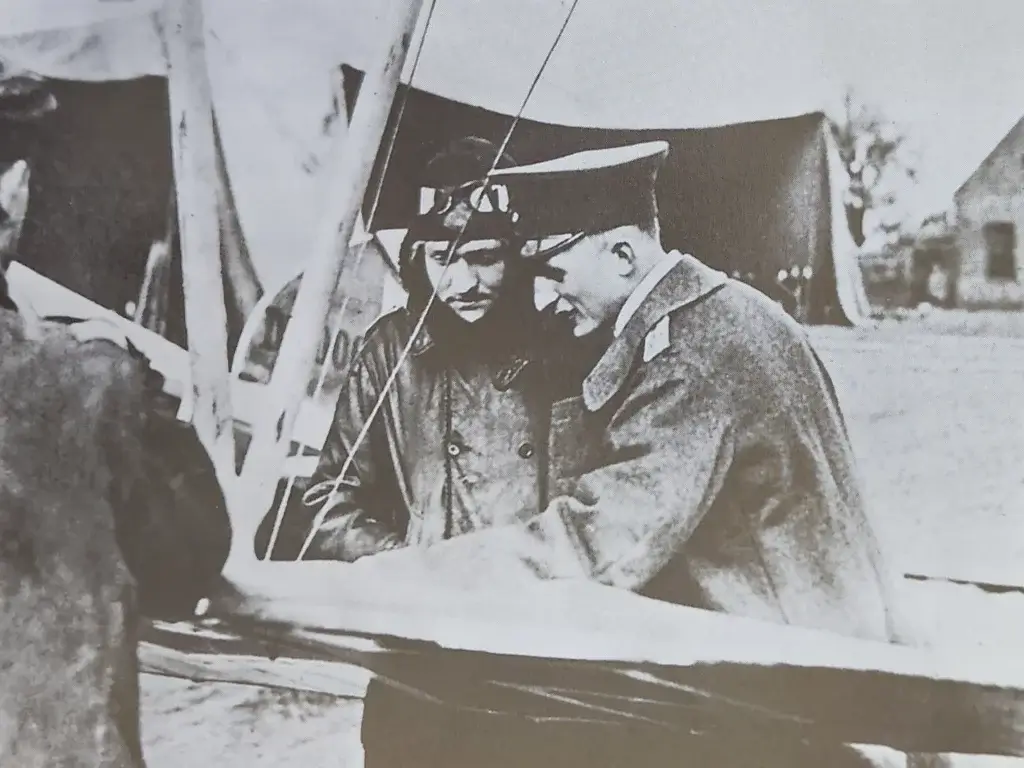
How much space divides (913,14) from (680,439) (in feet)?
1.97

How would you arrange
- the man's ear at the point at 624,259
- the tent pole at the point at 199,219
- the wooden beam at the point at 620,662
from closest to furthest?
the wooden beam at the point at 620,662 → the man's ear at the point at 624,259 → the tent pole at the point at 199,219

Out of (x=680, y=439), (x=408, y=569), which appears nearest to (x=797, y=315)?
(x=680, y=439)

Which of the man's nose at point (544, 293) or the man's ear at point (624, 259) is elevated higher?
the man's ear at point (624, 259)

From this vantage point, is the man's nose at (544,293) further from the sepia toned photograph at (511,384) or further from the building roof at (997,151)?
the building roof at (997,151)

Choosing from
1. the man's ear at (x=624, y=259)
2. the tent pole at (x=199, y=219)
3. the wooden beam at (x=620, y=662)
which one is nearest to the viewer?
the wooden beam at (x=620, y=662)

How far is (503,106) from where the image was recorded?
1.18m

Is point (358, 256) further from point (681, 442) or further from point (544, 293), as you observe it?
point (681, 442)

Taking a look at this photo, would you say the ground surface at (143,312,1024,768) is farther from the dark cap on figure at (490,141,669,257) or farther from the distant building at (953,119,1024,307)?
the dark cap on figure at (490,141,669,257)

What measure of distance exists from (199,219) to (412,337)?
0.36m

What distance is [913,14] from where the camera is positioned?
1.10 m

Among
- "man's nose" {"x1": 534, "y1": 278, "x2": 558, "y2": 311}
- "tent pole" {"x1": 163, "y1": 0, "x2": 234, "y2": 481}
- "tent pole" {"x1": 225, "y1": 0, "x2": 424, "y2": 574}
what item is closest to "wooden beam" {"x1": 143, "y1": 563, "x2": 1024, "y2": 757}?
"tent pole" {"x1": 225, "y1": 0, "x2": 424, "y2": 574}

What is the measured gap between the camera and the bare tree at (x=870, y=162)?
1.10m

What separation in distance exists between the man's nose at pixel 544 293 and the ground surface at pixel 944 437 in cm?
35

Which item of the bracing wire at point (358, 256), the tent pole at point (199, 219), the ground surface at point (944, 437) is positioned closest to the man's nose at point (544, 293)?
the bracing wire at point (358, 256)
